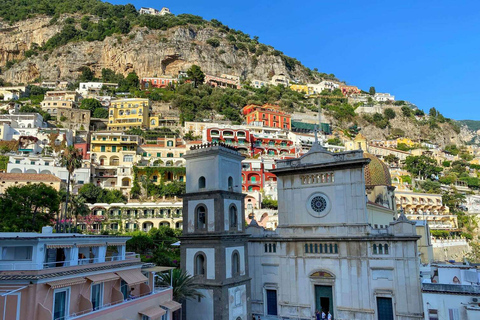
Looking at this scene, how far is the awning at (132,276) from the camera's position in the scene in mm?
20997

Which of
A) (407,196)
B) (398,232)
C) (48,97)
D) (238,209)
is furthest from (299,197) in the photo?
(48,97)

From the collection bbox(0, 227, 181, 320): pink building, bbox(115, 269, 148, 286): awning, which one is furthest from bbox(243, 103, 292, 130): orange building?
bbox(0, 227, 181, 320): pink building

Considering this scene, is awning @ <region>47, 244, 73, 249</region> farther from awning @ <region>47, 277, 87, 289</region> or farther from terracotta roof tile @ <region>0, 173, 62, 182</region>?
terracotta roof tile @ <region>0, 173, 62, 182</region>

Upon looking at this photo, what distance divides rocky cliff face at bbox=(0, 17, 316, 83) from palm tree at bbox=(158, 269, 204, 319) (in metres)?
125

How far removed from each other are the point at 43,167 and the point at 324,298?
58.9m

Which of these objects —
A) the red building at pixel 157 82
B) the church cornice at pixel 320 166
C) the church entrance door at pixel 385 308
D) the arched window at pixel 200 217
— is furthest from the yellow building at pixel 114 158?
the church entrance door at pixel 385 308

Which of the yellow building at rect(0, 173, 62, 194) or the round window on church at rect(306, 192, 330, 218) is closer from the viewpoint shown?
the round window on church at rect(306, 192, 330, 218)

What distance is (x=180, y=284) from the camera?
26656mm

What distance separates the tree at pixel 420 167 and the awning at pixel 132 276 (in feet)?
325

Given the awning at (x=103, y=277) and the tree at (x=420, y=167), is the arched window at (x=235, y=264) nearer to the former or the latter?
the awning at (x=103, y=277)

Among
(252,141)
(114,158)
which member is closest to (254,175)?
(252,141)

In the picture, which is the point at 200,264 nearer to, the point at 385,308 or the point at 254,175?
the point at 385,308

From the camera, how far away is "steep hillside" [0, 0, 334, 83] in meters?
143

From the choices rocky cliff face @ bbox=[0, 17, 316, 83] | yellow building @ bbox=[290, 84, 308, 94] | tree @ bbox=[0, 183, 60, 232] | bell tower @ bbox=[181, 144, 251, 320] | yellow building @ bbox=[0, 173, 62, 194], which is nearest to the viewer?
bell tower @ bbox=[181, 144, 251, 320]
